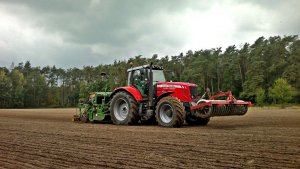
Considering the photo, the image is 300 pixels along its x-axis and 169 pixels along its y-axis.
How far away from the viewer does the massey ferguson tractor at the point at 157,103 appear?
10.5m

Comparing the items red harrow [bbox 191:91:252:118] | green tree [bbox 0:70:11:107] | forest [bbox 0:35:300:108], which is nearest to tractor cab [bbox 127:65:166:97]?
red harrow [bbox 191:91:252:118]

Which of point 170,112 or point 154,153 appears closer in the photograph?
point 154,153

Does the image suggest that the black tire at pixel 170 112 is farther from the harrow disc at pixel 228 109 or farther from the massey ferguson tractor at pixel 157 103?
the harrow disc at pixel 228 109

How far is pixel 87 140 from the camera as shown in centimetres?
768

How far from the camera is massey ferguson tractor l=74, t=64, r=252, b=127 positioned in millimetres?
10453

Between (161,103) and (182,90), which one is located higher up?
(182,90)

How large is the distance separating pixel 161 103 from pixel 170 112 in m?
0.50

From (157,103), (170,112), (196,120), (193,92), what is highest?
(193,92)

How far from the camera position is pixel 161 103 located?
10938 millimetres

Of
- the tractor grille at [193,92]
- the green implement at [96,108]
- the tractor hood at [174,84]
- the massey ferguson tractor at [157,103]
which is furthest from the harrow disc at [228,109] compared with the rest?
the green implement at [96,108]

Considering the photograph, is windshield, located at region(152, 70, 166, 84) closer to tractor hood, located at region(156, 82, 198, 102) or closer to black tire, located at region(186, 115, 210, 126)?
tractor hood, located at region(156, 82, 198, 102)

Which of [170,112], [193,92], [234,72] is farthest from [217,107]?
[234,72]

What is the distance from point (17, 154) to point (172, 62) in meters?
66.7

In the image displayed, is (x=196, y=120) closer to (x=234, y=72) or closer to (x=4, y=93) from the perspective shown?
(x=234, y=72)
